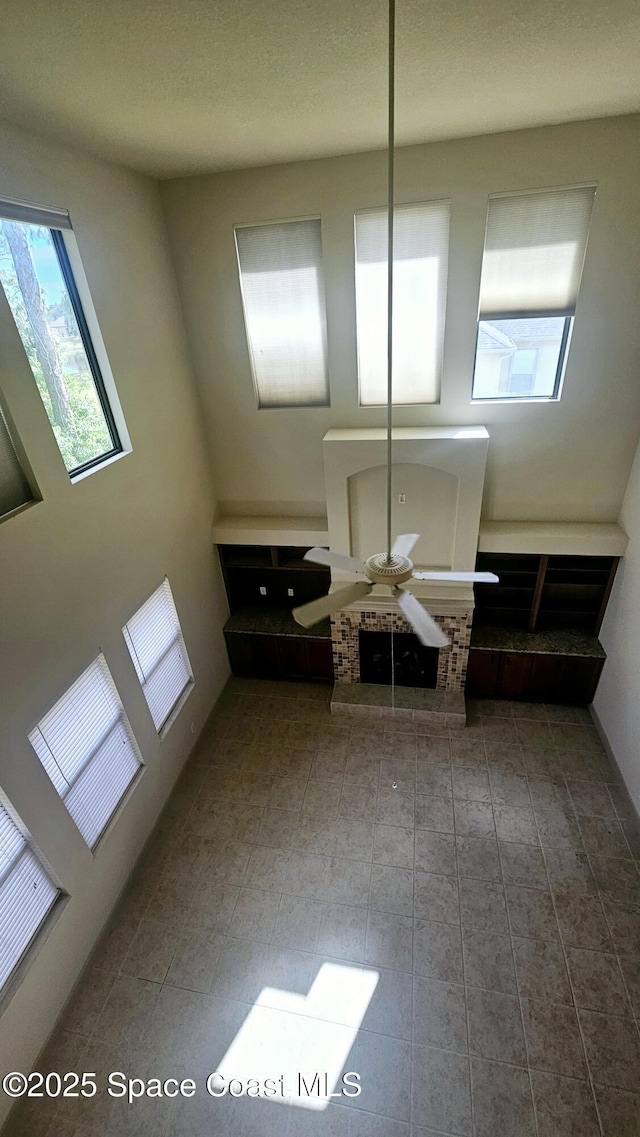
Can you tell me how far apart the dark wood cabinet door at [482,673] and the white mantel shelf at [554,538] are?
3.70ft

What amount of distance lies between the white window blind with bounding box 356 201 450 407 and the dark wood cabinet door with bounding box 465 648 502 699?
105 inches

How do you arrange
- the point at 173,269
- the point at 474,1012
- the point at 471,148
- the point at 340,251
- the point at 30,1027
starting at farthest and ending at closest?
the point at 173,269 < the point at 340,251 < the point at 471,148 < the point at 474,1012 < the point at 30,1027

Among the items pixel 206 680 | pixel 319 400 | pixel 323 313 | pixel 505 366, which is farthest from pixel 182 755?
pixel 505 366

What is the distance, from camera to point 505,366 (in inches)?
176

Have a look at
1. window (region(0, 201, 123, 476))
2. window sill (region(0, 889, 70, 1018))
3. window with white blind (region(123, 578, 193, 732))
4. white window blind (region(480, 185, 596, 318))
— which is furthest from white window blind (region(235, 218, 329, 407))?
window sill (region(0, 889, 70, 1018))

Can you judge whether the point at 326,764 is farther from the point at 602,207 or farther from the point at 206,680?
the point at 602,207

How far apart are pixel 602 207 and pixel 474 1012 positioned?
5759 millimetres

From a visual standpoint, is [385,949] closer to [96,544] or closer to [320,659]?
[320,659]

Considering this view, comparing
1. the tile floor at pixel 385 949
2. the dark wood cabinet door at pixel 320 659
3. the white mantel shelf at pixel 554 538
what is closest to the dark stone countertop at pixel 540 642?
the tile floor at pixel 385 949

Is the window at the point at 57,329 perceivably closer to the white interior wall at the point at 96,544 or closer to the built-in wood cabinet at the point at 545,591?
the white interior wall at the point at 96,544

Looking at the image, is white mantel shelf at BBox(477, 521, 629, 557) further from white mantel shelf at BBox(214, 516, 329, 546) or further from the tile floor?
the tile floor

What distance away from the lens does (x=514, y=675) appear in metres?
5.27

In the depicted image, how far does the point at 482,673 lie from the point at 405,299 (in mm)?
3773

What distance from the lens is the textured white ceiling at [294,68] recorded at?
201cm
